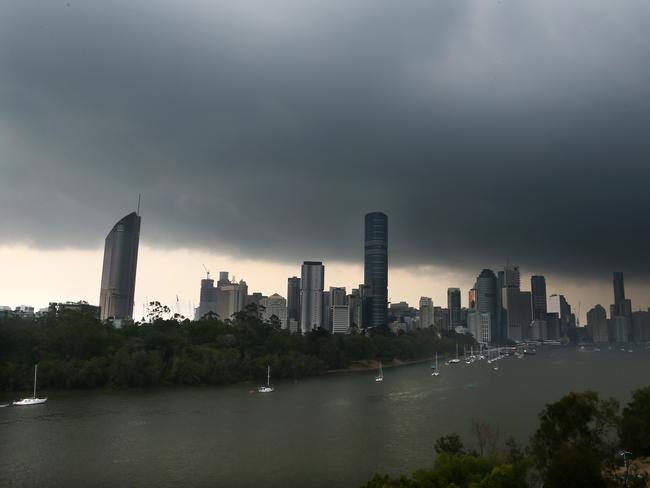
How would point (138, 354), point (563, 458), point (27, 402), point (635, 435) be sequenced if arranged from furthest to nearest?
point (138, 354), point (27, 402), point (635, 435), point (563, 458)

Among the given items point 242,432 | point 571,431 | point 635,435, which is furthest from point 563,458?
point 242,432

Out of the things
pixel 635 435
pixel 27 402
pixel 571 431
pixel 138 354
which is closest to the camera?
pixel 571 431

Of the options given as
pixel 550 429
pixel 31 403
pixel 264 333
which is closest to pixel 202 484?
pixel 550 429

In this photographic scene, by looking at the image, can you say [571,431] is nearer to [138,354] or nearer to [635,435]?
[635,435]

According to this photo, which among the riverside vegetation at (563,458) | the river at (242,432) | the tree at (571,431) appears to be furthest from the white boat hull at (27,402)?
the tree at (571,431)

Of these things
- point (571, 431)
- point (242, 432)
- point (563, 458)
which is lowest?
point (242, 432)

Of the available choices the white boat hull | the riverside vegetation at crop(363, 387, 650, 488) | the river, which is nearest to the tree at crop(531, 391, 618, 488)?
the riverside vegetation at crop(363, 387, 650, 488)
